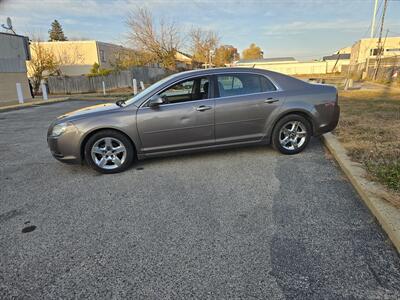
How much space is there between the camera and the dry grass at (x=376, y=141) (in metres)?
3.62

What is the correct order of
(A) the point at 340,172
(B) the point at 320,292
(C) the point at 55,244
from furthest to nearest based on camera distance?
(A) the point at 340,172, (C) the point at 55,244, (B) the point at 320,292

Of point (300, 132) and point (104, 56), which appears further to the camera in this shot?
point (104, 56)

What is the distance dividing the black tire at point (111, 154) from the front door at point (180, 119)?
0.26 meters

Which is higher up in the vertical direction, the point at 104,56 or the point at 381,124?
the point at 104,56

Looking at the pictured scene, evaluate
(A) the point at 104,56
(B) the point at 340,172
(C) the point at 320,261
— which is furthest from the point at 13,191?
(A) the point at 104,56

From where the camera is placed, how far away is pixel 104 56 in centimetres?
3778

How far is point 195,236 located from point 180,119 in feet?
7.43

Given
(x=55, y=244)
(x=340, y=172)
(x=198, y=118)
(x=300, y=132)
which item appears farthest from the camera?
(x=300, y=132)

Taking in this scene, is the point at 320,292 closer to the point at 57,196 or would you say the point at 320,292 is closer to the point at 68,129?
the point at 57,196

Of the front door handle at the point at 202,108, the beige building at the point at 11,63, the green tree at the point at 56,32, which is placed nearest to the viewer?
the front door handle at the point at 202,108

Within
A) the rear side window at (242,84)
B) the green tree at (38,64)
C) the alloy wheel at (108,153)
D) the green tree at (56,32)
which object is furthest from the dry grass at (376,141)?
the green tree at (56,32)

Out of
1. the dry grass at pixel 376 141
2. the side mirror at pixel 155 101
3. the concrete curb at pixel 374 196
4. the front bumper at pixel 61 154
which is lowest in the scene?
the concrete curb at pixel 374 196

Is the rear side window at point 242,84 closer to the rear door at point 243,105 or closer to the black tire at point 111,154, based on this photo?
the rear door at point 243,105

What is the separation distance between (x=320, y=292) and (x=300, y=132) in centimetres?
348
